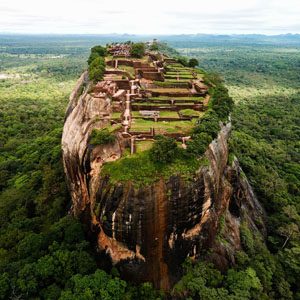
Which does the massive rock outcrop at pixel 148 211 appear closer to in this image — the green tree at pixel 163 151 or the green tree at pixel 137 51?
the green tree at pixel 163 151

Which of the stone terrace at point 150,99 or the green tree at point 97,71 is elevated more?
the green tree at point 97,71

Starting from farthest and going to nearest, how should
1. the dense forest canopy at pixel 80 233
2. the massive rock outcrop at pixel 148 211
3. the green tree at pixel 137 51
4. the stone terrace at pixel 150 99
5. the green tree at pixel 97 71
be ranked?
the green tree at pixel 137 51 < the green tree at pixel 97 71 < the stone terrace at pixel 150 99 < the dense forest canopy at pixel 80 233 < the massive rock outcrop at pixel 148 211

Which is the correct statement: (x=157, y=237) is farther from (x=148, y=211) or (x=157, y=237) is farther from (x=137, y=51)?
(x=137, y=51)

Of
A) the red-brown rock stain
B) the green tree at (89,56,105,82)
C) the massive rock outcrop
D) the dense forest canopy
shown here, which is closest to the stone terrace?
the green tree at (89,56,105,82)

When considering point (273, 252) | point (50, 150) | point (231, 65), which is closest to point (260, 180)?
point (273, 252)

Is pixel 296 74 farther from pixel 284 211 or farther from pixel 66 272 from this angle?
pixel 66 272

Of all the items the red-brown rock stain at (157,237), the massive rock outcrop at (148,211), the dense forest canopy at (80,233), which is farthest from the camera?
the dense forest canopy at (80,233)

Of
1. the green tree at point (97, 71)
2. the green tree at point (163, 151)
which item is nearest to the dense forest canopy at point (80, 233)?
the green tree at point (163, 151)

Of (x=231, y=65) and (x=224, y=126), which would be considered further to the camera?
(x=231, y=65)

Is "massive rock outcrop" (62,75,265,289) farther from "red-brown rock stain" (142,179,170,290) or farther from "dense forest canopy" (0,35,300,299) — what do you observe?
"dense forest canopy" (0,35,300,299)
